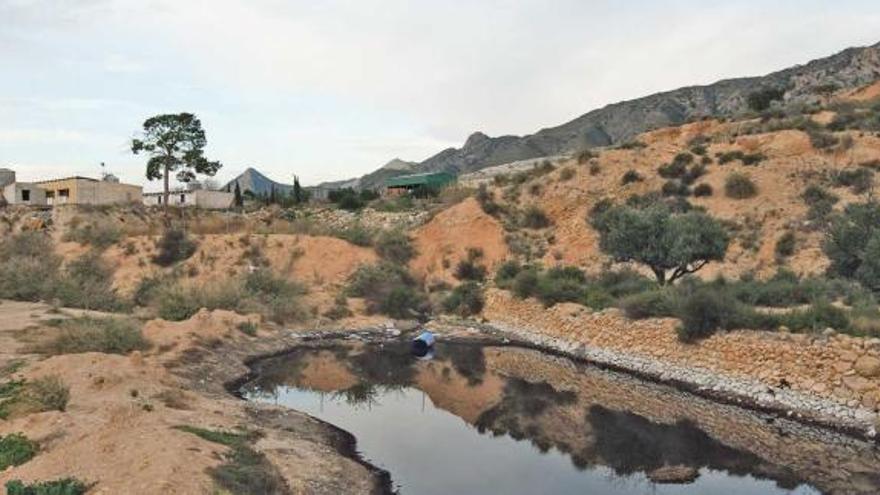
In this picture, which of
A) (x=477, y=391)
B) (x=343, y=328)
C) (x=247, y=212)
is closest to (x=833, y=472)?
(x=477, y=391)

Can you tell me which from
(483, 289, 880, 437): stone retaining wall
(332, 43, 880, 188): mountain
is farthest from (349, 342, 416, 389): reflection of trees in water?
(332, 43, 880, 188): mountain

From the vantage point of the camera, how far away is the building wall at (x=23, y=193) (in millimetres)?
61812

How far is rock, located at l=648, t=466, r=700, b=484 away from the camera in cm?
1441

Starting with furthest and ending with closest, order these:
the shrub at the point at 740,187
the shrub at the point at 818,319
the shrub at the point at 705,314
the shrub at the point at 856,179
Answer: the shrub at the point at 740,187 < the shrub at the point at 856,179 < the shrub at the point at 705,314 < the shrub at the point at 818,319

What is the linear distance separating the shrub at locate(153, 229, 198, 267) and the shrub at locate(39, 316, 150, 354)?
17.8 m

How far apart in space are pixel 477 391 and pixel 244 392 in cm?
694

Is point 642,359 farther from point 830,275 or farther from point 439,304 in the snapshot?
point 439,304

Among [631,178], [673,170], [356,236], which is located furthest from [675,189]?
[356,236]

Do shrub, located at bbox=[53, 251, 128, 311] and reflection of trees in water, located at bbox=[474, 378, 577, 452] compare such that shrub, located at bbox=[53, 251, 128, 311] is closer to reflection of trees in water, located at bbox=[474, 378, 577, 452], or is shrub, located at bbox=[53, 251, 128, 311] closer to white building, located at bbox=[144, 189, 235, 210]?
reflection of trees in water, located at bbox=[474, 378, 577, 452]

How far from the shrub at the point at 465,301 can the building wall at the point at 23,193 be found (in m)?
44.9

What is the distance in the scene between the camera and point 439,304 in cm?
3519

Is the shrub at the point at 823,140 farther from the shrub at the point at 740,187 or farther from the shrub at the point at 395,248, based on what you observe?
the shrub at the point at 395,248

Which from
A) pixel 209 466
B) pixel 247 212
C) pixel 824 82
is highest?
pixel 824 82

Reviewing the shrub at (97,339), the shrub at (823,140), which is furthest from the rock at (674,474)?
the shrub at (823,140)
